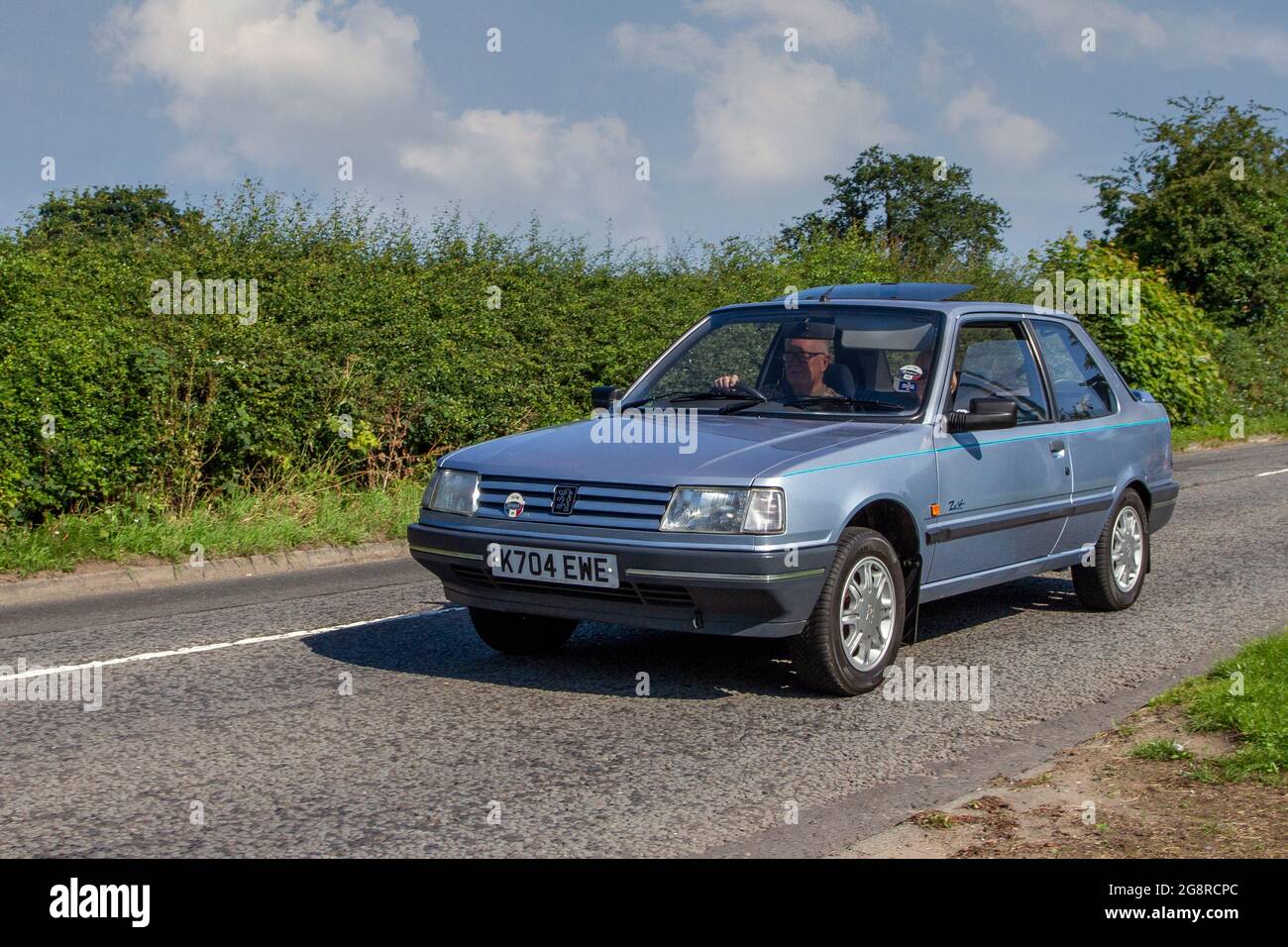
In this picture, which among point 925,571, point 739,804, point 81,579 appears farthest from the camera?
point 81,579

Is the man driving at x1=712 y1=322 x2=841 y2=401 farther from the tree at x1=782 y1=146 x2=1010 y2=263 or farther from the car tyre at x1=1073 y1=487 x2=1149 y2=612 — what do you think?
the tree at x1=782 y1=146 x2=1010 y2=263

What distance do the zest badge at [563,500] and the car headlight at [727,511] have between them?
19.1 inches

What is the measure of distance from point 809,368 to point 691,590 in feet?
6.63

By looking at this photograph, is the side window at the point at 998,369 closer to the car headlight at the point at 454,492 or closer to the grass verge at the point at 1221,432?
the car headlight at the point at 454,492

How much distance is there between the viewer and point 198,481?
1244 cm

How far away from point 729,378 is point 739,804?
3.22m

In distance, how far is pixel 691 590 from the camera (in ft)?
20.0

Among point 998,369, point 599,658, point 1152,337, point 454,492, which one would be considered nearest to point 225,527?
point 599,658

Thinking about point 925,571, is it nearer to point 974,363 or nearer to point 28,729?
point 974,363

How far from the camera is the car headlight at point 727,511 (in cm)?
607

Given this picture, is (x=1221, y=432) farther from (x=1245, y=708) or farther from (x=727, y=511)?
(x=727, y=511)

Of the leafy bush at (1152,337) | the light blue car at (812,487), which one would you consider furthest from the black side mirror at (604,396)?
the leafy bush at (1152,337)

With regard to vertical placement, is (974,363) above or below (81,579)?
above
